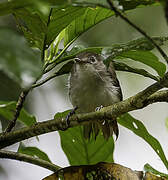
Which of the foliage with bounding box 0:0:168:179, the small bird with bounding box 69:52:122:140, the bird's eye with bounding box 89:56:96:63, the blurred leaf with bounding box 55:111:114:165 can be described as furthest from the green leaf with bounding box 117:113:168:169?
the bird's eye with bounding box 89:56:96:63

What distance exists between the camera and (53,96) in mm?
3578

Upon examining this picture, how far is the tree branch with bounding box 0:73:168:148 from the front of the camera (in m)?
0.98

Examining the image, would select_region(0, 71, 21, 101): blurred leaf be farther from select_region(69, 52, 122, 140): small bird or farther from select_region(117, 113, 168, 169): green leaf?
select_region(117, 113, 168, 169): green leaf

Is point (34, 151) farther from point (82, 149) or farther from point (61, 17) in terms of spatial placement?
point (61, 17)

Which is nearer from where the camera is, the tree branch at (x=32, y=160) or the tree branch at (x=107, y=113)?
the tree branch at (x=107, y=113)

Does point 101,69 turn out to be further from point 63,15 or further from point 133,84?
point 133,84

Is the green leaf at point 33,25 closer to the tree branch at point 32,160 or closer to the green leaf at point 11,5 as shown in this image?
the green leaf at point 11,5

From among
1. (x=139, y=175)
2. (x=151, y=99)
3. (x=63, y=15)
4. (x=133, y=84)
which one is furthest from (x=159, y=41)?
(x=133, y=84)

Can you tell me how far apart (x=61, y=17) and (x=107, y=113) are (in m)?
0.27

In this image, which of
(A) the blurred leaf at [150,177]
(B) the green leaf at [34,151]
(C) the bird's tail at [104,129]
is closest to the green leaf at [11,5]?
(A) the blurred leaf at [150,177]

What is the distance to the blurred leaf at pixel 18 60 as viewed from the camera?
67 centimetres

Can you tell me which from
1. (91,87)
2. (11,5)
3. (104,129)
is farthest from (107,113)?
(91,87)

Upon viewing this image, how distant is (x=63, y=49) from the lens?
132cm

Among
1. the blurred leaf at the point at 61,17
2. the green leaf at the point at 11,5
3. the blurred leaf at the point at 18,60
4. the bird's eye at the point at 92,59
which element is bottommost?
the blurred leaf at the point at 18,60
